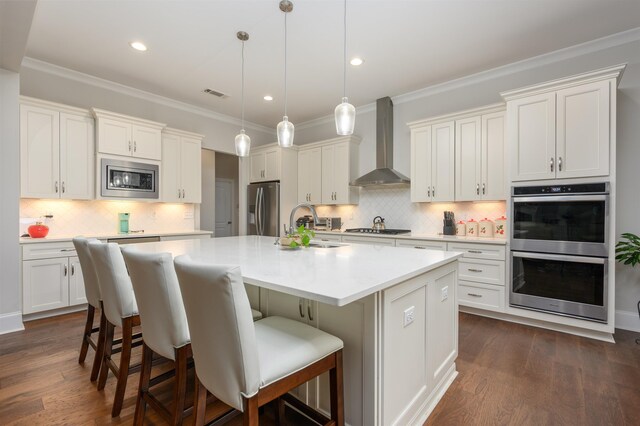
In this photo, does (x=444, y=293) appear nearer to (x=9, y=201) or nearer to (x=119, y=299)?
(x=119, y=299)

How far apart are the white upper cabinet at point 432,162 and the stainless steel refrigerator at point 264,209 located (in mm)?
2360

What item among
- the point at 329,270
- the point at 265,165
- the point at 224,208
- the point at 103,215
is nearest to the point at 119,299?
the point at 329,270

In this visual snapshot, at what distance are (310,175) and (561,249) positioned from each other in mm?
3711

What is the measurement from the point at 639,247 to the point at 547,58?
7.23 feet

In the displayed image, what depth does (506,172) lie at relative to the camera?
3.36 m

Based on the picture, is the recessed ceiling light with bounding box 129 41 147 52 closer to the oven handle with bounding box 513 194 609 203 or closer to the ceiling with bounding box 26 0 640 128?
the ceiling with bounding box 26 0 640 128

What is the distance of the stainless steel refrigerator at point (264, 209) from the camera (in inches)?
212

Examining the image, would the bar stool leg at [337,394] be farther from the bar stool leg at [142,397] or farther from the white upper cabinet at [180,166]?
the white upper cabinet at [180,166]

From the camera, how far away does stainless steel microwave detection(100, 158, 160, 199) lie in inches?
153

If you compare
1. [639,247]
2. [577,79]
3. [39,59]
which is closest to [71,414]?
[39,59]

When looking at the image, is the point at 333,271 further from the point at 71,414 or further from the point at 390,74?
the point at 390,74

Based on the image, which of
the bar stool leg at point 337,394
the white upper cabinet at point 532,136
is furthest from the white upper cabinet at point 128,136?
the white upper cabinet at point 532,136

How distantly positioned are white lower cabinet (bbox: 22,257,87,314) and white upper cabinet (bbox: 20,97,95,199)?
79 centimetres

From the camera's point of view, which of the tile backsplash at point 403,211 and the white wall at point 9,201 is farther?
the tile backsplash at point 403,211
